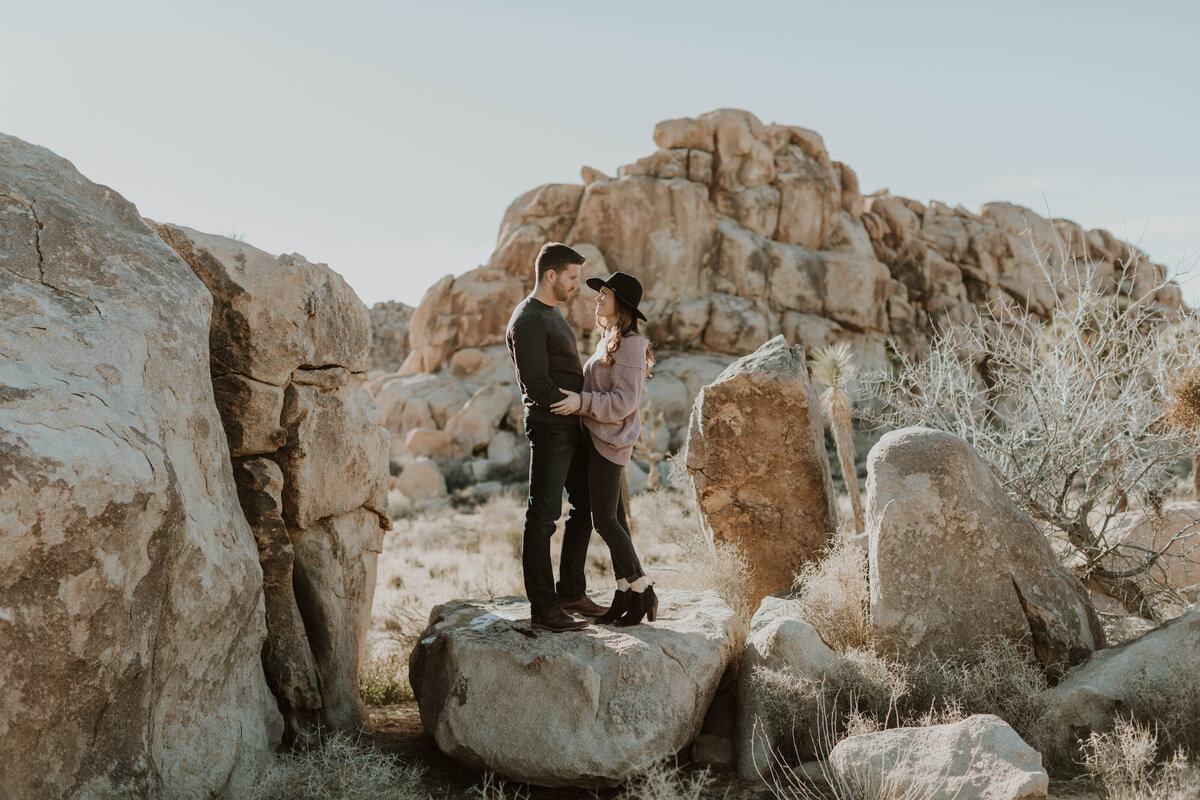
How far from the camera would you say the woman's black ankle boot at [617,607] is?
5387mm

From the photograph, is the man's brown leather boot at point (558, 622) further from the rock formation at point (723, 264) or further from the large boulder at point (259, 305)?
the rock formation at point (723, 264)

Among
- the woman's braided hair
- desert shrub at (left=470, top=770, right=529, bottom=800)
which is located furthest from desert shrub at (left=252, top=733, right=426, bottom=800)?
the woman's braided hair

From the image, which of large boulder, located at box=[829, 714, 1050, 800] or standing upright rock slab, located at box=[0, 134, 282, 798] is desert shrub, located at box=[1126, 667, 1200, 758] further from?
standing upright rock slab, located at box=[0, 134, 282, 798]

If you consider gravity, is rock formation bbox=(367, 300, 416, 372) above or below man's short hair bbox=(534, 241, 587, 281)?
above

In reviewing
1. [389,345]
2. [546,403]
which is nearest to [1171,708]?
[546,403]

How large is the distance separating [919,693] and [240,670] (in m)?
3.93

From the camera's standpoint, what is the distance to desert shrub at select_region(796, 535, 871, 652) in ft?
19.8

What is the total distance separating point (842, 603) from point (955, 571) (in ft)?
2.81

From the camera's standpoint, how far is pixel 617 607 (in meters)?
5.41

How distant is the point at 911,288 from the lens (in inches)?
1420

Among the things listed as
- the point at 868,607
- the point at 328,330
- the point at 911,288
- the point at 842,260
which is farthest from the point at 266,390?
the point at 911,288

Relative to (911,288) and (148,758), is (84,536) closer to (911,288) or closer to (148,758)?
(148,758)

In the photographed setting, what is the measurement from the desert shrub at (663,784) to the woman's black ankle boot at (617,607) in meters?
0.90

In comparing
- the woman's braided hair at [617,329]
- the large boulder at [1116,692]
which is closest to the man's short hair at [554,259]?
the woman's braided hair at [617,329]
